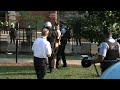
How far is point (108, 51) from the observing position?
6.95 meters

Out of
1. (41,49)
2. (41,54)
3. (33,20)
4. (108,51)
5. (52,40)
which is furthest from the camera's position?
(33,20)

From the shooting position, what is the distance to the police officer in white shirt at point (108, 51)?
675 cm

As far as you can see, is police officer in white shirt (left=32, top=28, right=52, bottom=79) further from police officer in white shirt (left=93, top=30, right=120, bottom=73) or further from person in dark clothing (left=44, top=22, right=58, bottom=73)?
person in dark clothing (left=44, top=22, right=58, bottom=73)

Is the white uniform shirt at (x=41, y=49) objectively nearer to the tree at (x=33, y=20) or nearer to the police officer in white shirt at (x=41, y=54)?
the police officer in white shirt at (x=41, y=54)

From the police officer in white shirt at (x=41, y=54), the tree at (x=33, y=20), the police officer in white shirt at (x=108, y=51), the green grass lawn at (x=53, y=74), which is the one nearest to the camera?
the police officer in white shirt at (x=108, y=51)

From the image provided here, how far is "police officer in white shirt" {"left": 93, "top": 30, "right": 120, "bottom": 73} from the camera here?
6753mm

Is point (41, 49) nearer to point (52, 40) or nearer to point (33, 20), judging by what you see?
point (52, 40)

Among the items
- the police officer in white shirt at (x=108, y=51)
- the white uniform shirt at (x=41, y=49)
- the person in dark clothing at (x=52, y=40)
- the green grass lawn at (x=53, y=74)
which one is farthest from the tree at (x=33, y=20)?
the police officer in white shirt at (x=108, y=51)

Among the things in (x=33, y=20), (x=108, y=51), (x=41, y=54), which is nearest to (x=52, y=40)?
(x=41, y=54)

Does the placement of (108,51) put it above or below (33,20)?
below

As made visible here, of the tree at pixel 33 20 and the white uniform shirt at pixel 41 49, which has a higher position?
the tree at pixel 33 20
